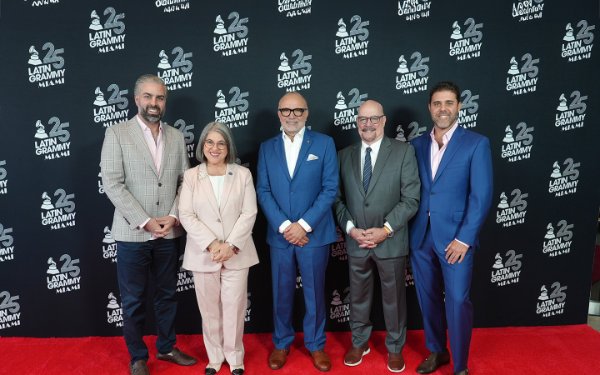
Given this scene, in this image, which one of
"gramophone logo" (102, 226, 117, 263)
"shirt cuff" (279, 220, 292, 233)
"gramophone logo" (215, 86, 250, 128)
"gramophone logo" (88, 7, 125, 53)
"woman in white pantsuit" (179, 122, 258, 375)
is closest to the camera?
"woman in white pantsuit" (179, 122, 258, 375)

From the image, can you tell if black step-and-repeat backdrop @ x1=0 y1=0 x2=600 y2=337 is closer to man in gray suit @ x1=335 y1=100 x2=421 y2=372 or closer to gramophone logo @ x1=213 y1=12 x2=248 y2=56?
gramophone logo @ x1=213 y1=12 x2=248 y2=56

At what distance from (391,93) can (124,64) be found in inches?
83.7

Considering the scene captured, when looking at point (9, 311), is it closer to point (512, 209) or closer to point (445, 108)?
point (445, 108)

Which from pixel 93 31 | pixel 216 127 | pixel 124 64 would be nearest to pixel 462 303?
pixel 216 127

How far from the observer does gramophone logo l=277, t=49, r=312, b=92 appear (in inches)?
132

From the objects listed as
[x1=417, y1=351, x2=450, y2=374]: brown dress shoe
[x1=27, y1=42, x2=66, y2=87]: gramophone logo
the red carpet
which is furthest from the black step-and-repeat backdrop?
[x1=417, y1=351, x2=450, y2=374]: brown dress shoe

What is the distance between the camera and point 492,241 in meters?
Result: 3.59

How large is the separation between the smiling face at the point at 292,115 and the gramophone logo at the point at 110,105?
4.44 ft

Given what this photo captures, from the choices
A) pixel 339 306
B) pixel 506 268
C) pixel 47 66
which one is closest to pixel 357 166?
pixel 339 306

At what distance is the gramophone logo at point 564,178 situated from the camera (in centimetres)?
352

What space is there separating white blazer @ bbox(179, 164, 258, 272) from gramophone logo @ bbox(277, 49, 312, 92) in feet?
3.09

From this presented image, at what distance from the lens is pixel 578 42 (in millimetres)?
3389

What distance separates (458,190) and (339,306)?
1532 millimetres

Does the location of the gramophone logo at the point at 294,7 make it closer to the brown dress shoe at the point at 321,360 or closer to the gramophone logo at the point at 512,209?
the gramophone logo at the point at 512,209
